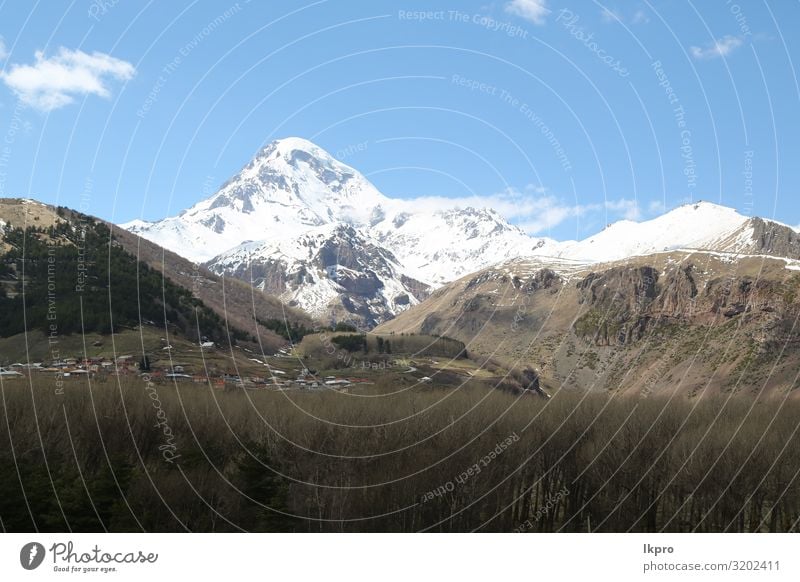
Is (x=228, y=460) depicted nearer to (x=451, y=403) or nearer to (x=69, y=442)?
(x=69, y=442)

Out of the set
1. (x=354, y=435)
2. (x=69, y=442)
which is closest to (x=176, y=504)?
(x=69, y=442)
